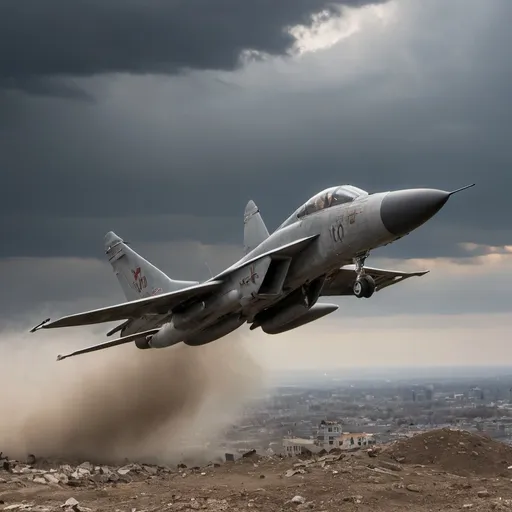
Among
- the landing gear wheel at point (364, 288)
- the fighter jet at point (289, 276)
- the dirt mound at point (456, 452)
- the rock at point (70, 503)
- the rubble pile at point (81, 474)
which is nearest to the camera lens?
the rock at point (70, 503)

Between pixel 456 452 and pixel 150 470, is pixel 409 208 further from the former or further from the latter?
pixel 150 470

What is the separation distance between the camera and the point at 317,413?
55469 mm

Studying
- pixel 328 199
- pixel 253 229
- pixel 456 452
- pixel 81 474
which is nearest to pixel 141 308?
pixel 253 229

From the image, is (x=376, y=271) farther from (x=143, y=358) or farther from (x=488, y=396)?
(x=488, y=396)

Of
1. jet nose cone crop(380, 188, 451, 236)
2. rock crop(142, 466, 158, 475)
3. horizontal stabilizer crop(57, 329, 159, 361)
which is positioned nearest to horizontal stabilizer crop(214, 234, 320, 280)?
jet nose cone crop(380, 188, 451, 236)

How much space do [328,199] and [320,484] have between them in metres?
6.49

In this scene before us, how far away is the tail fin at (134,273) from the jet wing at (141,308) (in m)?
3.39

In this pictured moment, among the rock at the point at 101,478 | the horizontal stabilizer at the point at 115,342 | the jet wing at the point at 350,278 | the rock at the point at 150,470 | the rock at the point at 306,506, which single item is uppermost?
the jet wing at the point at 350,278

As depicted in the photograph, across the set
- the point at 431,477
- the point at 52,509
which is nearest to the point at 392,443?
the point at 431,477

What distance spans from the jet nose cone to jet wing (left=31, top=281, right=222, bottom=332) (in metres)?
5.54

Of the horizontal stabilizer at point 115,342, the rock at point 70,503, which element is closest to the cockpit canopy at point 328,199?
the horizontal stabilizer at point 115,342

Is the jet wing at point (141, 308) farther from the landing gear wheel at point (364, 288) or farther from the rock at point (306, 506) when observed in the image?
the rock at point (306, 506)

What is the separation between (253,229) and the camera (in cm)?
2369

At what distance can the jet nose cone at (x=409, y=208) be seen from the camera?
17.4 metres
